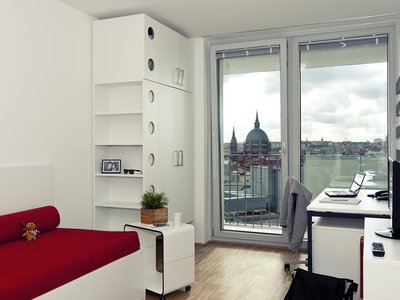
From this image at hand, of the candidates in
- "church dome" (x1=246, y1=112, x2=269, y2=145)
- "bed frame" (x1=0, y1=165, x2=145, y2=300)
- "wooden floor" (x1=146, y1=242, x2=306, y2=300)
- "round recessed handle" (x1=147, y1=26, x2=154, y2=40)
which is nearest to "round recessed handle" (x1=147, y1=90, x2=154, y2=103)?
"round recessed handle" (x1=147, y1=26, x2=154, y2=40)

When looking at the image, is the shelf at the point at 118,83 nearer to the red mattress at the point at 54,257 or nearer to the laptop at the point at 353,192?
the red mattress at the point at 54,257

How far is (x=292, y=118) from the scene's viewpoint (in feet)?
15.7

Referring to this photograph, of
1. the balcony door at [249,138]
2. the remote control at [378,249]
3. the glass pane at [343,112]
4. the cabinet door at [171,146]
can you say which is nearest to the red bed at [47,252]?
the cabinet door at [171,146]

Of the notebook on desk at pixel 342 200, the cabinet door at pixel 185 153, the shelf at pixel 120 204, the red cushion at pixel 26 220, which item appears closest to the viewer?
the red cushion at pixel 26 220

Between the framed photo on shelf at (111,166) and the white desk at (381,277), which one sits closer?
the white desk at (381,277)

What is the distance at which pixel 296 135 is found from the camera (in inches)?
188

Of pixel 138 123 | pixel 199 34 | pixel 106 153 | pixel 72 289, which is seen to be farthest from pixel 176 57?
pixel 72 289

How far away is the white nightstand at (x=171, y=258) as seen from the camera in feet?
10.1

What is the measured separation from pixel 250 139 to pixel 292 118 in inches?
23.4

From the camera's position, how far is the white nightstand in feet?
10.1

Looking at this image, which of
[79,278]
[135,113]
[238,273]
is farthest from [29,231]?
[238,273]

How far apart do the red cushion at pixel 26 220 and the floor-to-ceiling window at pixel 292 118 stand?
7.85 ft

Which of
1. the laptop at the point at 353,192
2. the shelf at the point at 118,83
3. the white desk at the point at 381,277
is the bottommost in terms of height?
the white desk at the point at 381,277

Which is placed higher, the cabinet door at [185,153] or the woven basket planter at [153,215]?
the cabinet door at [185,153]
